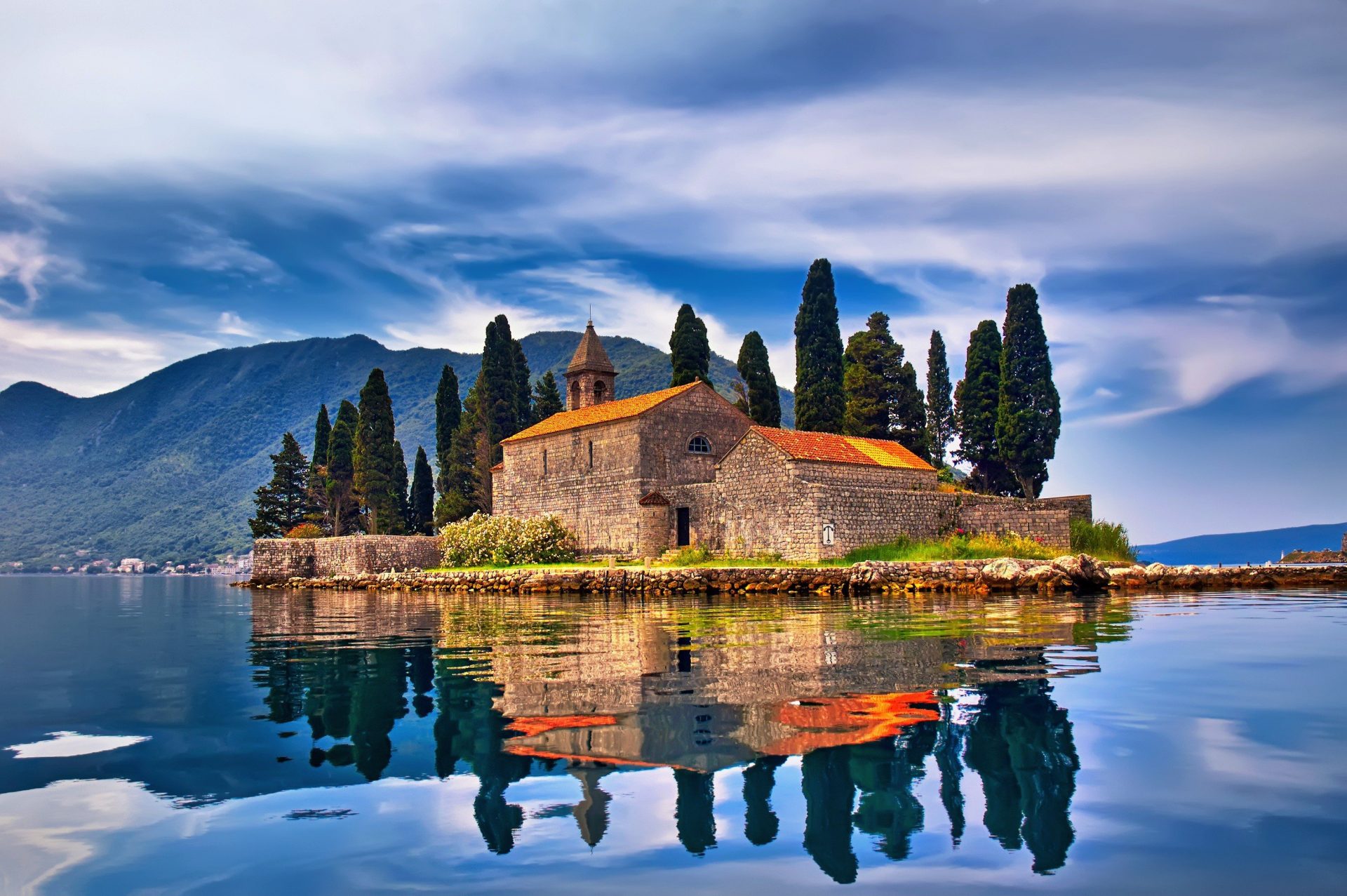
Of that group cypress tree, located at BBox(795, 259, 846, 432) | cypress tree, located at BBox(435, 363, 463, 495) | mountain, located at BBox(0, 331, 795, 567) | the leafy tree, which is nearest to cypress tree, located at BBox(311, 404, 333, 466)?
cypress tree, located at BBox(435, 363, 463, 495)

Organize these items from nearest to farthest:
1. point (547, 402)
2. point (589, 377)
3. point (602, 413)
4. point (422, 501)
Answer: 1. point (602, 413)
2. point (589, 377)
3. point (547, 402)
4. point (422, 501)

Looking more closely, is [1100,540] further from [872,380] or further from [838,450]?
[872,380]

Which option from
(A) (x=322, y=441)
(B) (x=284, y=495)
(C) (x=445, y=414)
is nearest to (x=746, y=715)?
(C) (x=445, y=414)

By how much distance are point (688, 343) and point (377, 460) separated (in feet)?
66.3

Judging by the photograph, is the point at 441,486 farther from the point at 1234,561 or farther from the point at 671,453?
the point at 1234,561

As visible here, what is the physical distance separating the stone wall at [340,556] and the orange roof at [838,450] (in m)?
21.2

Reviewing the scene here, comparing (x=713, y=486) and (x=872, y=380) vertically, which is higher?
(x=872, y=380)

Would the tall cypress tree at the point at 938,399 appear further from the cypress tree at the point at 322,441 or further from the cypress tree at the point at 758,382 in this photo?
the cypress tree at the point at 322,441

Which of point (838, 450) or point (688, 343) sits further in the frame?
point (688, 343)

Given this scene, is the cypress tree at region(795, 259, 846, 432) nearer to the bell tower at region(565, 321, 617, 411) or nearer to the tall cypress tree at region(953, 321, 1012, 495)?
the tall cypress tree at region(953, 321, 1012, 495)

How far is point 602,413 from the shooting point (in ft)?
144

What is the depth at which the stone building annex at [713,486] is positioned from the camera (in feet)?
112

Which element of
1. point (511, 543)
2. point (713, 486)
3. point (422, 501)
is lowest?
point (511, 543)

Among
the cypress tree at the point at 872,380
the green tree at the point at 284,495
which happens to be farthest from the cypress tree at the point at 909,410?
the green tree at the point at 284,495
